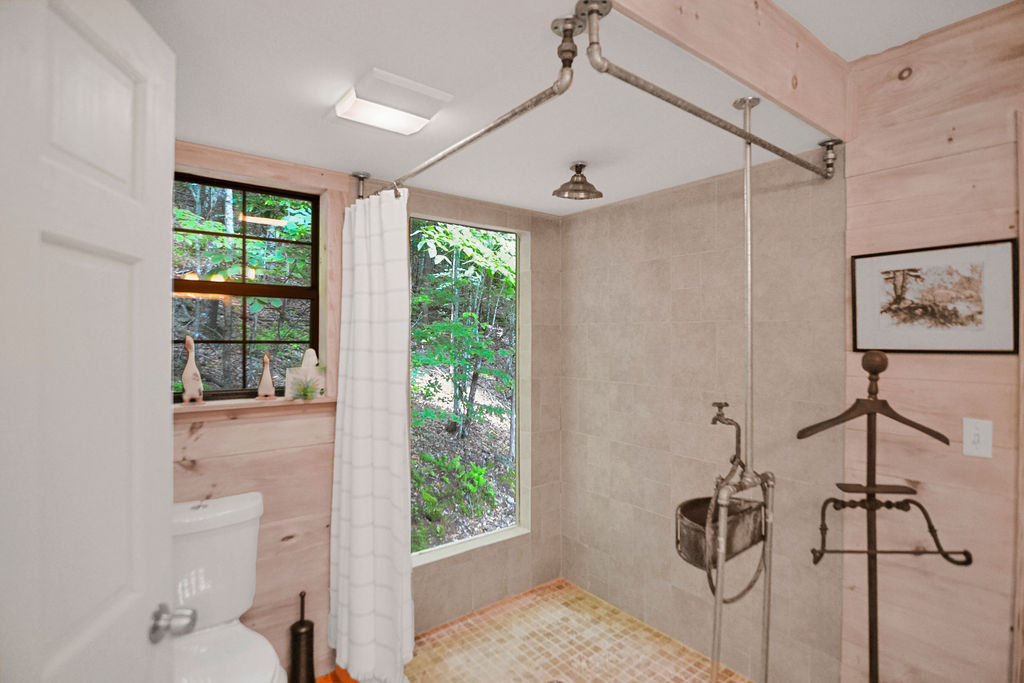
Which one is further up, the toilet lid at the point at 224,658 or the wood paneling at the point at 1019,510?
the wood paneling at the point at 1019,510

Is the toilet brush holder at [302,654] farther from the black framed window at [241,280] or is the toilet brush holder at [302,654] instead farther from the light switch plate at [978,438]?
the light switch plate at [978,438]

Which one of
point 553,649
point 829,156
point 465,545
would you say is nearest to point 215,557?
point 465,545

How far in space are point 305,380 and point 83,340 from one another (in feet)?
4.80

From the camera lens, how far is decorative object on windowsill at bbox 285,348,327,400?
226 cm

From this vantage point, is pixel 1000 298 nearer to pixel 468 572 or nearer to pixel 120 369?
pixel 120 369

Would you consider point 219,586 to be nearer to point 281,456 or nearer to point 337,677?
point 281,456

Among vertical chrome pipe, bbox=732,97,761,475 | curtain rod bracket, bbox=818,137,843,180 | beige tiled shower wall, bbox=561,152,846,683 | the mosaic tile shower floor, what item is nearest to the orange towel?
the mosaic tile shower floor

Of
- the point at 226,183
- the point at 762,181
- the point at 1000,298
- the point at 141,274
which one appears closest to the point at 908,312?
the point at 1000,298

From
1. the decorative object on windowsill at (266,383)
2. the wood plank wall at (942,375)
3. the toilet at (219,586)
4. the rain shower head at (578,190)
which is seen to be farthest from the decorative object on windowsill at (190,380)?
the wood plank wall at (942,375)

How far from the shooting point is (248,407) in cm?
213

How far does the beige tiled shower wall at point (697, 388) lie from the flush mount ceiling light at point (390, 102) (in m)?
1.45

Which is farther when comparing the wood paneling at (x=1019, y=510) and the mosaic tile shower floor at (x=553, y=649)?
the mosaic tile shower floor at (x=553, y=649)

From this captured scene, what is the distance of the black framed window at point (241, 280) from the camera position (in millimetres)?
2158

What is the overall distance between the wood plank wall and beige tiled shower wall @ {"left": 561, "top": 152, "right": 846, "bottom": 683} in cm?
26
